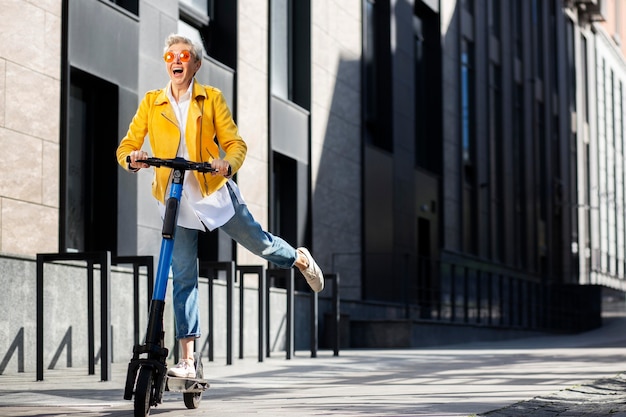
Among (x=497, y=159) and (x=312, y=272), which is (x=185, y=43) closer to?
(x=312, y=272)

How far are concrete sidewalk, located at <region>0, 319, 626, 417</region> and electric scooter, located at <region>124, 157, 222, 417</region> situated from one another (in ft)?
2.19

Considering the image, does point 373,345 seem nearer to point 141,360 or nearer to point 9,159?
point 9,159

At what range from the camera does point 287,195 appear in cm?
1966

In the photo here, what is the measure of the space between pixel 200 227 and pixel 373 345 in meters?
14.2

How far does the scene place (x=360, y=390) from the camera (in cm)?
843

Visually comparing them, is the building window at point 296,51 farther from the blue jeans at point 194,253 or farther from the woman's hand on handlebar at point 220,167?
the woman's hand on handlebar at point 220,167

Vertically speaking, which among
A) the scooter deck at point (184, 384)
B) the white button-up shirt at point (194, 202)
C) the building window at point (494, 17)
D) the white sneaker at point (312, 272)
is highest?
the building window at point (494, 17)

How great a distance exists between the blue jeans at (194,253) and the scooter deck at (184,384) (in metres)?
0.22

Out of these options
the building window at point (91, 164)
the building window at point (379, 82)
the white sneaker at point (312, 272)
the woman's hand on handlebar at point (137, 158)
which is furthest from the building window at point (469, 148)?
the woman's hand on handlebar at point (137, 158)

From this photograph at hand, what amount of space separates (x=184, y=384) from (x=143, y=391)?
2.46ft

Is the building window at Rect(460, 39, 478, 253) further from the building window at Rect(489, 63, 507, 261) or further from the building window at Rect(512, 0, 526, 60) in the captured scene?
the building window at Rect(512, 0, 526, 60)

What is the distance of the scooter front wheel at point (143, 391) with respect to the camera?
5.47 m

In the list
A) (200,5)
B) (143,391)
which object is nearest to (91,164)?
(200,5)

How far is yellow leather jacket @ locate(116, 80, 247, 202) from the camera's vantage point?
6.12 m
